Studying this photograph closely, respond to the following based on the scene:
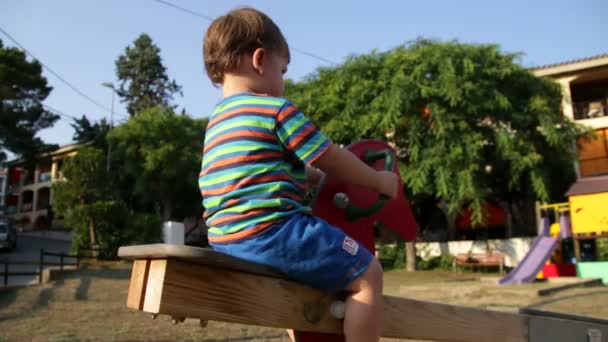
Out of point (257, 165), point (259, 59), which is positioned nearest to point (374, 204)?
point (257, 165)

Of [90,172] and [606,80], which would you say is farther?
[606,80]

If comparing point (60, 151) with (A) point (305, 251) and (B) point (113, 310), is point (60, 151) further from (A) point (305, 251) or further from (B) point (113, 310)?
(A) point (305, 251)

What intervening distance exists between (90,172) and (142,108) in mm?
27122

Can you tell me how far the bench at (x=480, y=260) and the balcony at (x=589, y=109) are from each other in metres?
8.51

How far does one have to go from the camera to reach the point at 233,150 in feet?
5.04

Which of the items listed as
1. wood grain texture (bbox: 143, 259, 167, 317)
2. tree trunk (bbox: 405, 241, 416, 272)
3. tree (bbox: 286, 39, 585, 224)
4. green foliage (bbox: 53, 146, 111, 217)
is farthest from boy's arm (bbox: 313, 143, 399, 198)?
tree trunk (bbox: 405, 241, 416, 272)

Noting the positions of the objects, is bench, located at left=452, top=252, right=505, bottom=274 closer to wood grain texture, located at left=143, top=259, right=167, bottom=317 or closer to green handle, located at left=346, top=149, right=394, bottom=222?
green handle, located at left=346, top=149, right=394, bottom=222

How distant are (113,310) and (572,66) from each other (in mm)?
21419

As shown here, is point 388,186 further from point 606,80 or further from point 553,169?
point 606,80

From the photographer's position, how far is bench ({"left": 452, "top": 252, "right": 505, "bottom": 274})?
18922 millimetres

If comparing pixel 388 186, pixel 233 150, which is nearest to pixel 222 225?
pixel 233 150

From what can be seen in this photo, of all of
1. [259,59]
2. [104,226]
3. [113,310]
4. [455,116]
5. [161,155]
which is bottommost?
[113,310]

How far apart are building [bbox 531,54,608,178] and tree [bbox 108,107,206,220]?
18.2 metres

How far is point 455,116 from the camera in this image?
16.5 meters
